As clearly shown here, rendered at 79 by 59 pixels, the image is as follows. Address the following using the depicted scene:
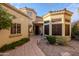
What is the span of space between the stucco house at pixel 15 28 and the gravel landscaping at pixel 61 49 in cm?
86

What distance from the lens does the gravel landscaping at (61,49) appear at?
13.2ft

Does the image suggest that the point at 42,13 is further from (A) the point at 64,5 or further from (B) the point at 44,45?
(B) the point at 44,45

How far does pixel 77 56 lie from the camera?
3998 mm

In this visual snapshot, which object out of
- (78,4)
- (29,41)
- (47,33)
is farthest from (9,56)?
(78,4)

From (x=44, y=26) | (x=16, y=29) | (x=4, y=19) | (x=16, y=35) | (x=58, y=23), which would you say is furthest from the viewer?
(x=16, y=29)

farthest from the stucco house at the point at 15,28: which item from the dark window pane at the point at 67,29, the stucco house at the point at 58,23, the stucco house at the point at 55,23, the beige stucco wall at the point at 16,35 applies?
the dark window pane at the point at 67,29

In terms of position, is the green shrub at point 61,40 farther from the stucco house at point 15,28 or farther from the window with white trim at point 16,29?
the window with white trim at point 16,29

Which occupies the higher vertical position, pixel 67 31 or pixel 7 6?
pixel 7 6

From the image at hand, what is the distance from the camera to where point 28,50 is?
4148 mm

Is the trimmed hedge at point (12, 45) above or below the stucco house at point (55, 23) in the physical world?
below

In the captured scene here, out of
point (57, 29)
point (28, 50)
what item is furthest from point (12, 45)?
point (57, 29)

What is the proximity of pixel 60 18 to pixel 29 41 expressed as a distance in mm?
1195

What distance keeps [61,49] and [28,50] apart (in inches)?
36.8

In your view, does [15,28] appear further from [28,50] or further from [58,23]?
[58,23]
